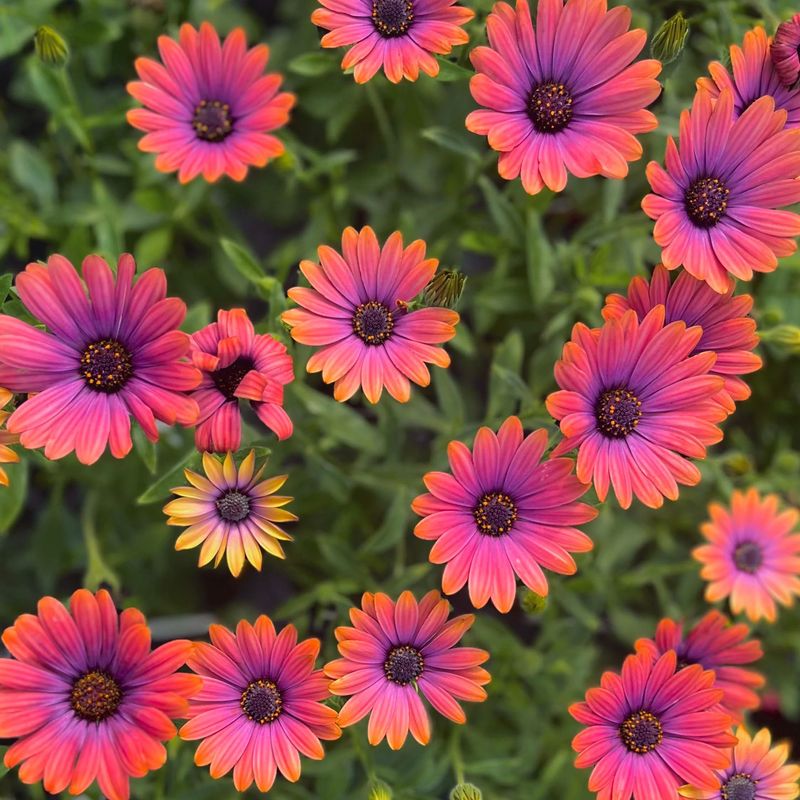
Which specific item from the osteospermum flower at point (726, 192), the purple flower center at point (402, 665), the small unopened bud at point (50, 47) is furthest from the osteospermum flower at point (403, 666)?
the small unopened bud at point (50, 47)

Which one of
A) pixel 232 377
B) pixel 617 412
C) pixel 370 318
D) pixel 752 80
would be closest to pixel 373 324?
pixel 370 318

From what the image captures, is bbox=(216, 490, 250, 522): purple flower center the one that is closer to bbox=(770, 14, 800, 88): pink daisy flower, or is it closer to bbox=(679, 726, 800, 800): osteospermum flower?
bbox=(679, 726, 800, 800): osteospermum flower

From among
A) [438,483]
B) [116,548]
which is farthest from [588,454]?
[116,548]

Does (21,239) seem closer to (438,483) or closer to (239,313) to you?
(239,313)

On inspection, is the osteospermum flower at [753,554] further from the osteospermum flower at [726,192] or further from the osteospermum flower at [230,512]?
the osteospermum flower at [230,512]

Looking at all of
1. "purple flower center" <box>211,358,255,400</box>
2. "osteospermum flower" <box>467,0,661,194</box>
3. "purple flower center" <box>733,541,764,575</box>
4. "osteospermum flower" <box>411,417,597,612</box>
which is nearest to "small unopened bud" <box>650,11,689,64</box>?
"osteospermum flower" <box>467,0,661,194</box>
